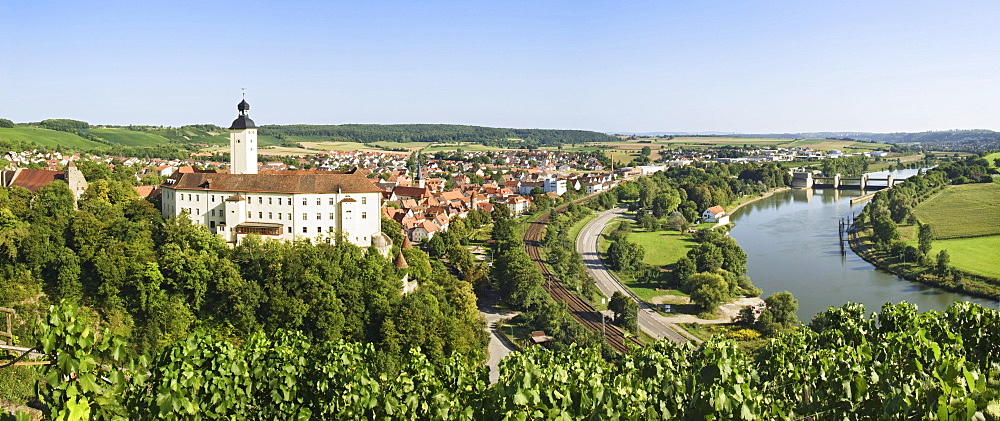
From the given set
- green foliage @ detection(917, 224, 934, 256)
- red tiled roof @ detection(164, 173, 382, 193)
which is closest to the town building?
Answer: red tiled roof @ detection(164, 173, 382, 193)

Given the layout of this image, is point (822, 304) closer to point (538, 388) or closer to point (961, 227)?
point (961, 227)

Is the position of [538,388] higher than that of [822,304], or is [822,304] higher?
[538,388]

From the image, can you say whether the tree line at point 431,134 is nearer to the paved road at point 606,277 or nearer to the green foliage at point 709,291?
the paved road at point 606,277

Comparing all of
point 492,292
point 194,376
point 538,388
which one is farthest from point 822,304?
point 194,376

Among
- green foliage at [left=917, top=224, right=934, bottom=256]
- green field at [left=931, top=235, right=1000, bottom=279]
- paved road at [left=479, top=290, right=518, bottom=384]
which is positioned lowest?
paved road at [left=479, top=290, right=518, bottom=384]

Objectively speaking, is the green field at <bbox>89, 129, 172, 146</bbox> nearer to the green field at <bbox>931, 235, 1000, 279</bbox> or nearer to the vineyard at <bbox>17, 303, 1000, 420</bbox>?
the green field at <bbox>931, 235, 1000, 279</bbox>

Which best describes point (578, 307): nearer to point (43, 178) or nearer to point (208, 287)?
point (208, 287)
